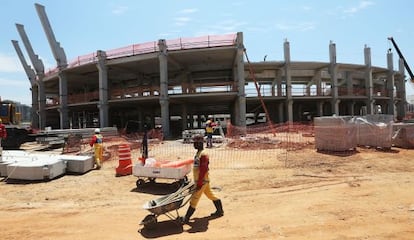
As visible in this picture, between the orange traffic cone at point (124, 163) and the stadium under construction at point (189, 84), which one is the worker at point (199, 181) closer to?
the orange traffic cone at point (124, 163)

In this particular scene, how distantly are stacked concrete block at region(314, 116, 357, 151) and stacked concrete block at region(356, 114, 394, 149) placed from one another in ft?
2.80

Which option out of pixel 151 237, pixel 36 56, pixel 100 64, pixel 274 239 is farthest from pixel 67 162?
pixel 36 56

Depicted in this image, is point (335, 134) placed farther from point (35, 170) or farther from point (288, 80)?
point (288, 80)

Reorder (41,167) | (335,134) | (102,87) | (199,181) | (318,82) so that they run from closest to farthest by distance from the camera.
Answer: (199,181)
(41,167)
(335,134)
(102,87)
(318,82)

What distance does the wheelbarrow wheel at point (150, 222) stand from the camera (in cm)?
498

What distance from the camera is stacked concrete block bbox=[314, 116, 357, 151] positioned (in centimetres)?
1291

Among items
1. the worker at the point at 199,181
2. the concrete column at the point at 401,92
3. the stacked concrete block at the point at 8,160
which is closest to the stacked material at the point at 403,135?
the worker at the point at 199,181

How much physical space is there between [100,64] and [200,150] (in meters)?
23.4

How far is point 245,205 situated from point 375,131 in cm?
1067

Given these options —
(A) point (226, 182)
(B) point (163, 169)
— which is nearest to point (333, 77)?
(A) point (226, 182)

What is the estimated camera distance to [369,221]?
483 cm

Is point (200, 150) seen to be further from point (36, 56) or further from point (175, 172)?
point (36, 56)

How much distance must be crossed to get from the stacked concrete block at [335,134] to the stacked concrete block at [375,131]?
2.80ft

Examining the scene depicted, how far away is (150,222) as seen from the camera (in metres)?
5.00
